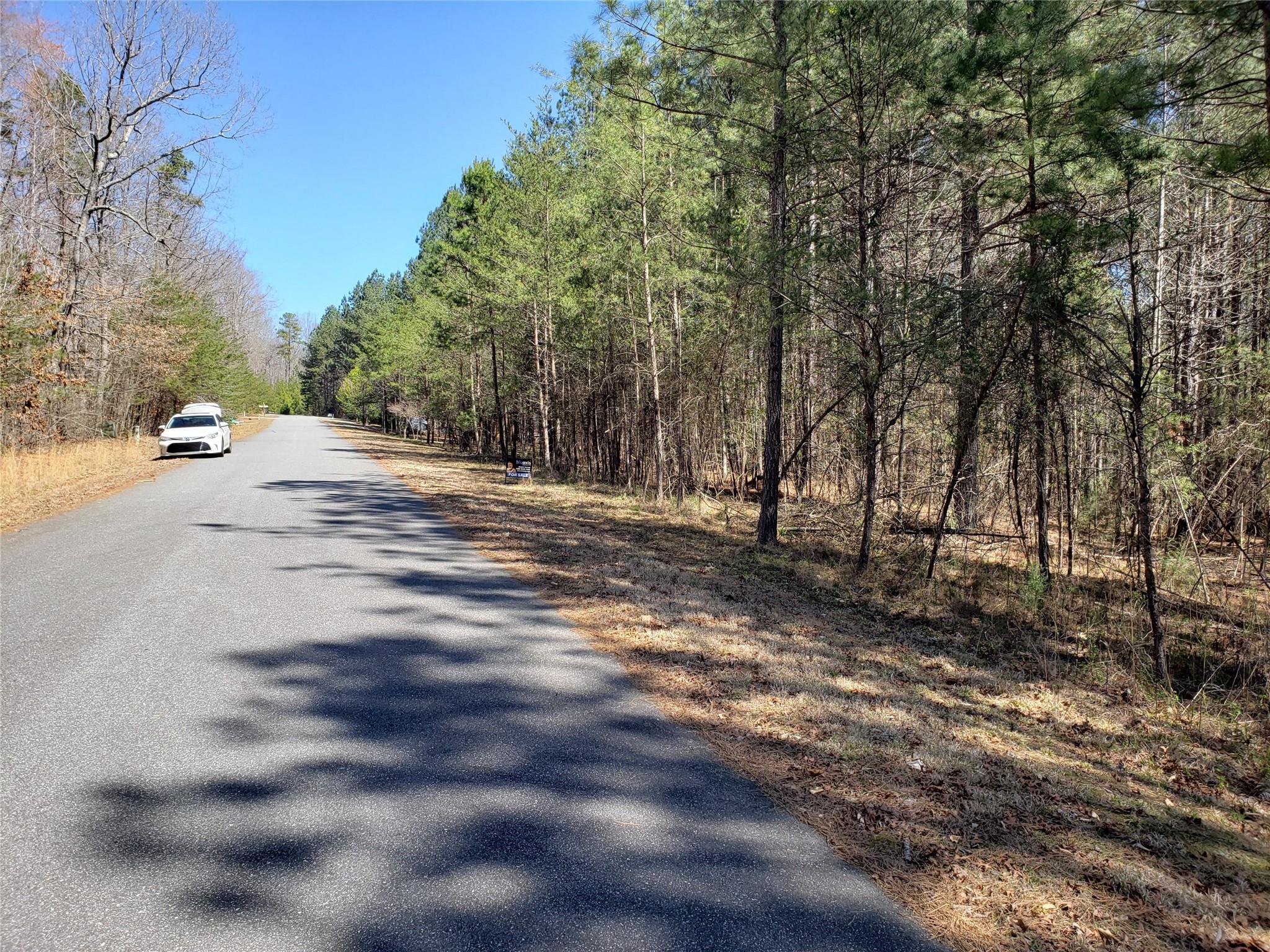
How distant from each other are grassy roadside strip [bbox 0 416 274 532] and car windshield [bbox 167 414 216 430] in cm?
118

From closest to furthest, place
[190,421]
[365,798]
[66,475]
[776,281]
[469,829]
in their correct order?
[469,829] < [365,798] < [776,281] < [66,475] < [190,421]

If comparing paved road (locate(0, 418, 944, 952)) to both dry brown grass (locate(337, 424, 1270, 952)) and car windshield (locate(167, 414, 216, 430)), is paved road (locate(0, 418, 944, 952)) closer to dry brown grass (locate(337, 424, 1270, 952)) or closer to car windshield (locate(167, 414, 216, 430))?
dry brown grass (locate(337, 424, 1270, 952))

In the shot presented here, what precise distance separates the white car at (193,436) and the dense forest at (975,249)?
570 inches

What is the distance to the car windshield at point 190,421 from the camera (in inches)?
891

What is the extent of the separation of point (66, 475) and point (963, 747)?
63.4 ft

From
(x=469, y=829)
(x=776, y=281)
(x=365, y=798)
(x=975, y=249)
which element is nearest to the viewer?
(x=469, y=829)

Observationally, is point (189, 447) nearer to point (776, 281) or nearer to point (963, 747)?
point (776, 281)

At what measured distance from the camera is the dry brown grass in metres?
2.85

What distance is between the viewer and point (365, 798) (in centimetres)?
328

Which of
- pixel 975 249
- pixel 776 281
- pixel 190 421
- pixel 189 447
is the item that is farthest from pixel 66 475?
pixel 975 249

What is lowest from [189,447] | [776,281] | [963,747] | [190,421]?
[963,747]

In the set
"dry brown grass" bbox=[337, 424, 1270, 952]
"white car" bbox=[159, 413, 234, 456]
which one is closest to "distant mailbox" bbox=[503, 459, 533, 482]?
"dry brown grass" bbox=[337, 424, 1270, 952]

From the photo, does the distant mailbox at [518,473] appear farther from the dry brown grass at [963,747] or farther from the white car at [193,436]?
the white car at [193,436]

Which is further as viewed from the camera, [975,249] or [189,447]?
[189,447]
